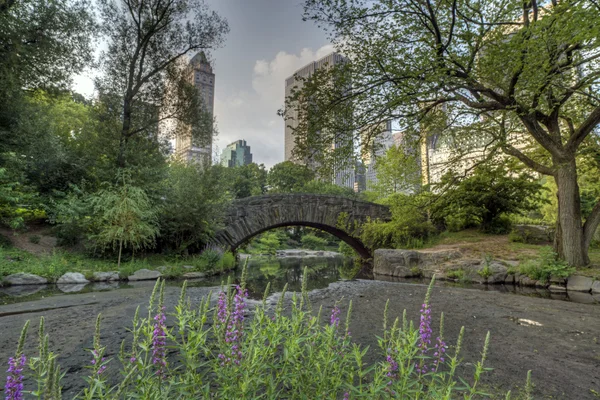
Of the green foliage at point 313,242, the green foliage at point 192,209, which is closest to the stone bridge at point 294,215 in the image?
the green foliage at point 192,209

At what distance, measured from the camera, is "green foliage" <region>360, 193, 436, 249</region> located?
1288 cm

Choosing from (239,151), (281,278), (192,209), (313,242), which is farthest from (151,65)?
(239,151)

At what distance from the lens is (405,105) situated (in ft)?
23.6

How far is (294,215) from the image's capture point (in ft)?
44.5

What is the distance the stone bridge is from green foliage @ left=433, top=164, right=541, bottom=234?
345 cm

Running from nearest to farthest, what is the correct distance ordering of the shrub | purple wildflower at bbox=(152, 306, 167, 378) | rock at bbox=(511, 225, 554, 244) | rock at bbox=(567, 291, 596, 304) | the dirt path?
purple wildflower at bbox=(152, 306, 167, 378) → the dirt path → rock at bbox=(567, 291, 596, 304) → the shrub → rock at bbox=(511, 225, 554, 244)

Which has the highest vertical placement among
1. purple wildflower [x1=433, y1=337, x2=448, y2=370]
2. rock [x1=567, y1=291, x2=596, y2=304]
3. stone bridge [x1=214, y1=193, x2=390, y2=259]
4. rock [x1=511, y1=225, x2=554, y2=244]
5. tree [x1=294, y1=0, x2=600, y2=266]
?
tree [x1=294, y1=0, x2=600, y2=266]

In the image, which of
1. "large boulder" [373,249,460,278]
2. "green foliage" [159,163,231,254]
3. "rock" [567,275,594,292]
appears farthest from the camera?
"green foliage" [159,163,231,254]

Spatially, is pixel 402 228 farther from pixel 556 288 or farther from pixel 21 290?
pixel 21 290

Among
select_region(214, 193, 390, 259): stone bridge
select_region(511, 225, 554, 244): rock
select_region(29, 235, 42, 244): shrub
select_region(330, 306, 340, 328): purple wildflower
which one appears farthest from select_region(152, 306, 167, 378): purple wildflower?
select_region(511, 225, 554, 244): rock

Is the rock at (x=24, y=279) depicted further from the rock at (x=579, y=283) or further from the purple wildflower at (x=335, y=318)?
the rock at (x=579, y=283)

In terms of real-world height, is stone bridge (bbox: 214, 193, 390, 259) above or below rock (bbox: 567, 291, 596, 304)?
above

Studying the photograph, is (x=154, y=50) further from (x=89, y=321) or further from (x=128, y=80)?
(x=89, y=321)

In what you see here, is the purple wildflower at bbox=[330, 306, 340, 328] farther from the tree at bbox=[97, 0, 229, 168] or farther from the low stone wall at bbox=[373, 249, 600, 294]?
the tree at bbox=[97, 0, 229, 168]
